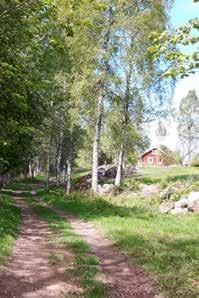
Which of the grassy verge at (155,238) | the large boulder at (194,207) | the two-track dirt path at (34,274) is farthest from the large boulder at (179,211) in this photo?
the two-track dirt path at (34,274)

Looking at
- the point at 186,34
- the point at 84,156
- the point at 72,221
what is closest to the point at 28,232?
the point at 72,221

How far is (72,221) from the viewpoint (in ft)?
80.4

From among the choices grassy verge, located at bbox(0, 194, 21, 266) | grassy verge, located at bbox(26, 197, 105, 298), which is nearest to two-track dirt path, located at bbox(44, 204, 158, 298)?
grassy verge, located at bbox(26, 197, 105, 298)

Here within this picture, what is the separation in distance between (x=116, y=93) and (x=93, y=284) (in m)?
26.7

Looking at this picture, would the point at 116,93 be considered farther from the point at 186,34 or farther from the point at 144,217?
the point at 186,34

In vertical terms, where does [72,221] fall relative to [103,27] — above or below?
below

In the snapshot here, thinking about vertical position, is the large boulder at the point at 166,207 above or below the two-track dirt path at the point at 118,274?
above

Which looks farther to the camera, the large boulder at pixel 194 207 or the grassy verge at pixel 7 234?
the large boulder at pixel 194 207

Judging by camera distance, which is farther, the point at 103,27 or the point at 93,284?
the point at 103,27

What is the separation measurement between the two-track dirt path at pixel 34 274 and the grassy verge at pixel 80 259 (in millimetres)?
249

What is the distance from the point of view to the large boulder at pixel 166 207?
1112 inches

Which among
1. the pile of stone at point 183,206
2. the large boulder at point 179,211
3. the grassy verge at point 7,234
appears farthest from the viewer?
the pile of stone at point 183,206

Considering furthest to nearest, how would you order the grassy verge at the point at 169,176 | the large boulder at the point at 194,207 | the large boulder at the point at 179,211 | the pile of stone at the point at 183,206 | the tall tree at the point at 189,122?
the tall tree at the point at 189,122
the grassy verge at the point at 169,176
the pile of stone at the point at 183,206
the large boulder at the point at 194,207
the large boulder at the point at 179,211

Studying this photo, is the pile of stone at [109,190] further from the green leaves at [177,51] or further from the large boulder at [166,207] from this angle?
the green leaves at [177,51]
